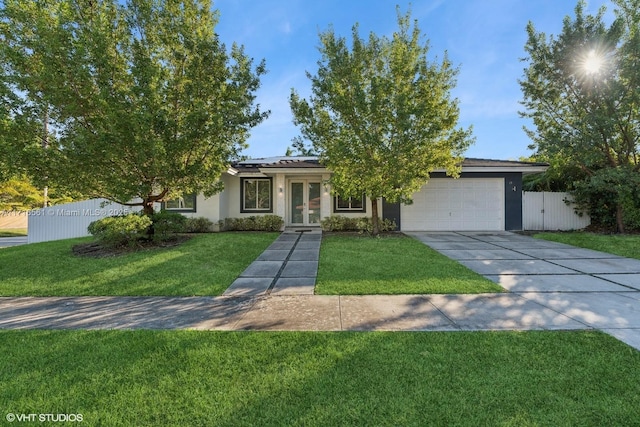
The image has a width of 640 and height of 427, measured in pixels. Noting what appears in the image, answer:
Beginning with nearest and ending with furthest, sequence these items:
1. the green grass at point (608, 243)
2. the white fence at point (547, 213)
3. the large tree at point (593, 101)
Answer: the green grass at point (608, 243) < the large tree at point (593, 101) < the white fence at point (547, 213)

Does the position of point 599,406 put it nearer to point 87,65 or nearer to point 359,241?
point 359,241

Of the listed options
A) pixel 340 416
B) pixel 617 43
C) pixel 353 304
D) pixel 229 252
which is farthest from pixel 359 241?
pixel 617 43

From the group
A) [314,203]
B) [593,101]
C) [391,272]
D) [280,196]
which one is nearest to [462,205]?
[593,101]

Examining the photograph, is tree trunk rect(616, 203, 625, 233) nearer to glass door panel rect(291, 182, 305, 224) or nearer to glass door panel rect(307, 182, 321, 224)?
glass door panel rect(307, 182, 321, 224)

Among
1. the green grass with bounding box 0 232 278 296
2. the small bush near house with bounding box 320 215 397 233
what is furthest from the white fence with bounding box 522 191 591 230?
the green grass with bounding box 0 232 278 296

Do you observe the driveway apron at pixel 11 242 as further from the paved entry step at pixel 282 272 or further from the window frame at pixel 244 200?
the paved entry step at pixel 282 272

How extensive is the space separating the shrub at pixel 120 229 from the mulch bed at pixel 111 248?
0.55 ft

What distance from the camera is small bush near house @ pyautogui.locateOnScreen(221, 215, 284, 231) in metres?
13.3

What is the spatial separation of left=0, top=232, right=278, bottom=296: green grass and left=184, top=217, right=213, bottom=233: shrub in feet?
12.8

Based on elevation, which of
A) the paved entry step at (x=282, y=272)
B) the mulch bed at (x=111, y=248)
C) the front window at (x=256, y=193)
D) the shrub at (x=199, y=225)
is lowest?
the paved entry step at (x=282, y=272)

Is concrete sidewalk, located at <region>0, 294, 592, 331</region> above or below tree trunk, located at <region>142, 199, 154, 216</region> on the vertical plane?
below

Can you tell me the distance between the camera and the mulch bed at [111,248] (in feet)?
26.3

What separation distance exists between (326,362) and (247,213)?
1204cm

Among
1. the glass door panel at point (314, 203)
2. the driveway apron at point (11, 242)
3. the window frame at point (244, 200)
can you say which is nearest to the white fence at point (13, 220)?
the driveway apron at point (11, 242)
